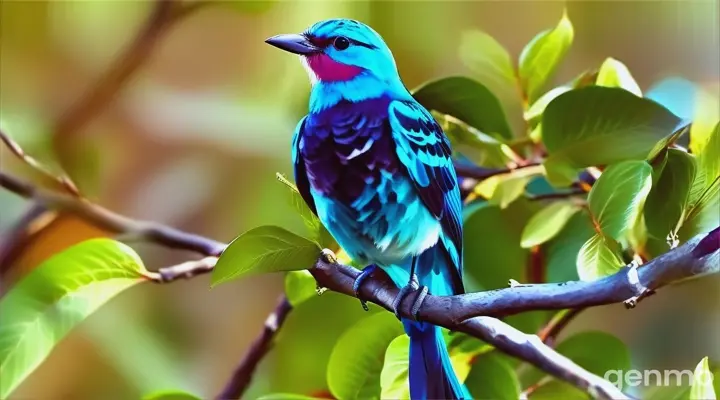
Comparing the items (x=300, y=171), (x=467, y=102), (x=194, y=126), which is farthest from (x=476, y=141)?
(x=194, y=126)

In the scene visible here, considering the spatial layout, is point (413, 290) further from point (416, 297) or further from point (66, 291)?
point (66, 291)

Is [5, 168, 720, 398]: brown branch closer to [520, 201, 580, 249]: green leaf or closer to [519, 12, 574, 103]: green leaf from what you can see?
[520, 201, 580, 249]: green leaf

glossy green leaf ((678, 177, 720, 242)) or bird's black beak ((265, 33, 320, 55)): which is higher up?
bird's black beak ((265, 33, 320, 55))

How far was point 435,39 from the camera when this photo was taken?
585 millimetres

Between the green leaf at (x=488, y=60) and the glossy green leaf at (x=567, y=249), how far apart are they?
0.39ft

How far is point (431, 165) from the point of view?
1.53 feet

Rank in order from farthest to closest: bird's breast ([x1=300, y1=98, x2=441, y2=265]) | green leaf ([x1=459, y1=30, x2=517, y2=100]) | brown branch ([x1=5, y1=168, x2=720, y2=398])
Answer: green leaf ([x1=459, y1=30, x2=517, y2=100]) → bird's breast ([x1=300, y1=98, x2=441, y2=265]) → brown branch ([x1=5, y1=168, x2=720, y2=398])

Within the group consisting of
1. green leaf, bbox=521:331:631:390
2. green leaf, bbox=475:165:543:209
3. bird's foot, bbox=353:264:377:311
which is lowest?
green leaf, bbox=521:331:631:390

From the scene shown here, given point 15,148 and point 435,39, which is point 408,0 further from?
point 15,148

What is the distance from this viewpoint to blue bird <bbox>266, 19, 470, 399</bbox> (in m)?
0.46

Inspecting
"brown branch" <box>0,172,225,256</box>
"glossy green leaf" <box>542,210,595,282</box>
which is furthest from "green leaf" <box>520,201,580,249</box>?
"brown branch" <box>0,172,225,256</box>

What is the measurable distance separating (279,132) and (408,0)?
0.48 ft

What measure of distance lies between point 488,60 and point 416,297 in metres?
0.21

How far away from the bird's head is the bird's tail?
0.17 m
